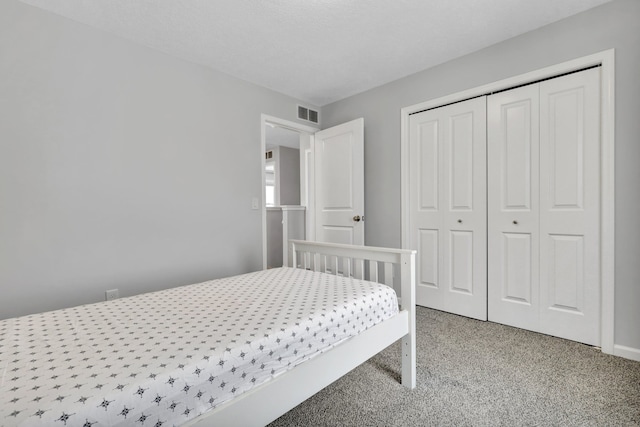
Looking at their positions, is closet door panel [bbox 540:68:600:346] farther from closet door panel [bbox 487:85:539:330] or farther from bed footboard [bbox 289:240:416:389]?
bed footboard [bbox 289:240:416:389]

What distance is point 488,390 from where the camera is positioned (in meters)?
1.61

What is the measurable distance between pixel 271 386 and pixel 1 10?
8.61ft

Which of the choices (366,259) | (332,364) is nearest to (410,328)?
(366,259)

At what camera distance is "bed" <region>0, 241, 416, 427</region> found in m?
0.77

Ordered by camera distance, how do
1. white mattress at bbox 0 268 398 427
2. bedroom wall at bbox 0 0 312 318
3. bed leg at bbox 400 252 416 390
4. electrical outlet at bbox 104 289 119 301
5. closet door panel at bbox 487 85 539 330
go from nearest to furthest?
white mattress at bbox 0 268 398 427
bed leg at bbox 400 252 416 390
bedroom wall at bbox 0 0 312 318
electrical outlet at bbox 104 289 119 301
closet door panel at bbox 487 85 539 330

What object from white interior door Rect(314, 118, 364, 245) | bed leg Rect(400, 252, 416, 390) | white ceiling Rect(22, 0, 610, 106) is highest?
white ceiling Rect(22, 0, 610, 106)

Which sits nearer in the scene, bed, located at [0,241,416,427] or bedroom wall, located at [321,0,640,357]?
bed, located at [0,241,416,427]

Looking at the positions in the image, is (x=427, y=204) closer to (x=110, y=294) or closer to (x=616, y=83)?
(x=616, y=83)

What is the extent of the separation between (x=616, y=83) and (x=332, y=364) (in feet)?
8.03

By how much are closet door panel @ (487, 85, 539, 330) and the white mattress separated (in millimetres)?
1392

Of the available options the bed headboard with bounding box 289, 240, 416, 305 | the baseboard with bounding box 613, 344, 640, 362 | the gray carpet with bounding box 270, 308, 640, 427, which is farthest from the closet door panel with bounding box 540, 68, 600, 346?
the bed headboard with bounding box 289, 240, 416, 305

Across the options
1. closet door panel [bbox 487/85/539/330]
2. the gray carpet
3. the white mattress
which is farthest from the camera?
closet door panel [bbox 487/85/539/330]

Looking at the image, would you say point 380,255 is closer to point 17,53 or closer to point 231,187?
point 231,187

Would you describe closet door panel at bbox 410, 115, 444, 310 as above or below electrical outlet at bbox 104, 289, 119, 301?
above
